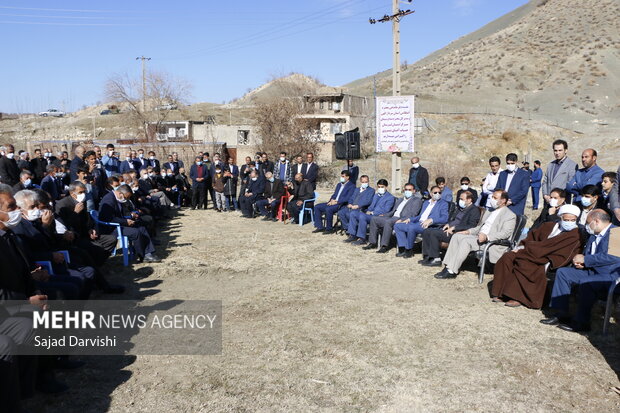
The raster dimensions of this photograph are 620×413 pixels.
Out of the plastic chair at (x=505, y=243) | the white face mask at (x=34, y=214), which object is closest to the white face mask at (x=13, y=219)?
the white face mask at (x=34, y=214)

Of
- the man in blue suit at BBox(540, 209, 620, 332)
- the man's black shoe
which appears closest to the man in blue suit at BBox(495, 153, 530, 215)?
the man in blue suit at BBox(540, 209, 620, 332)

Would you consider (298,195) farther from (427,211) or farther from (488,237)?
(488,237)

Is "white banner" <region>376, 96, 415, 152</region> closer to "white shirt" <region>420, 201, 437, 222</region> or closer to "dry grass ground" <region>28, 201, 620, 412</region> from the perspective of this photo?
"white shirt" <region>420, 201, 437, 222</region>

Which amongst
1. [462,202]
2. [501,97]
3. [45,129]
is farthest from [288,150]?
[45,129]

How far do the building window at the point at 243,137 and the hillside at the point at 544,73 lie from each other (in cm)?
1591

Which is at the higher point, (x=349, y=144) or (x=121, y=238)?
(x=349, y=144)

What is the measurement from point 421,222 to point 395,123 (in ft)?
15.8

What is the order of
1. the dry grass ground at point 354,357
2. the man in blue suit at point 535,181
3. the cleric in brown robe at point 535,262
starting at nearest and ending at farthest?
1. the dry grass ground at point 354,357
2. the cleric in brown robe at point 535,262
3. the man in blue suit at point 535,181

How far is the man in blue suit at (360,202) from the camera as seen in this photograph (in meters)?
9.90

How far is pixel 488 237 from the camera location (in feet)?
22.8

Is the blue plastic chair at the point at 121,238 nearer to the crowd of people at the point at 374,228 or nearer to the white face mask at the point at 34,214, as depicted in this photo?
the crowd of people at the point at 374,228

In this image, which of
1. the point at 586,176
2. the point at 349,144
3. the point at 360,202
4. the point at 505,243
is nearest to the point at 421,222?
the point at 505,243

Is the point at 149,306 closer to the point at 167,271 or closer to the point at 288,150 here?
the point at 167,271

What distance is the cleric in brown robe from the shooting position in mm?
5820
